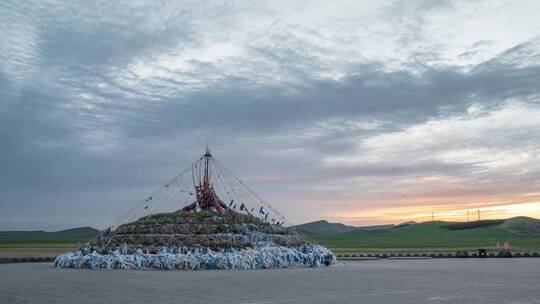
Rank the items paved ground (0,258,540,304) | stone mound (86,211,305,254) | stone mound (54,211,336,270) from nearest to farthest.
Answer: paved ground (0,258,540,304) → stone mound (54,211,336,270) → stone mound (86,211,305,254)

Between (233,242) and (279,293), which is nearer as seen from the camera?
(279,293)

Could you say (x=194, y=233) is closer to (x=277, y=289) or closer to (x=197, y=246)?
(x=197, y=246)

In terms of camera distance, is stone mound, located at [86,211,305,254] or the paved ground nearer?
the paved ground

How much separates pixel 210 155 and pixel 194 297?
39098mm

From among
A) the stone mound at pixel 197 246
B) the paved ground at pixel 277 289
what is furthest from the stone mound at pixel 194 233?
the paved ground at pixel 277 289

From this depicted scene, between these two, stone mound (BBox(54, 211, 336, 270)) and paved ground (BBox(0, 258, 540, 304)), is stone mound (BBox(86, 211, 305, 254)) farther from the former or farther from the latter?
paved ground (BBox(0, 258, 540, 304))

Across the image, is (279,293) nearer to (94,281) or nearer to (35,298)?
(35,298)

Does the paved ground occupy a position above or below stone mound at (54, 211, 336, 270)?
below

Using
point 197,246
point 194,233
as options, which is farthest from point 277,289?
point 194,233

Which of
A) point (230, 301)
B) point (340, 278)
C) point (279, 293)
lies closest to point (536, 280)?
point (340, 278)

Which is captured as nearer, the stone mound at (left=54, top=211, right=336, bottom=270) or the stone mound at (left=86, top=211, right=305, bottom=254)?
the stone mound at (left=54, top=211, right=336, bottom=270)

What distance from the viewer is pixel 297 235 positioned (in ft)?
207

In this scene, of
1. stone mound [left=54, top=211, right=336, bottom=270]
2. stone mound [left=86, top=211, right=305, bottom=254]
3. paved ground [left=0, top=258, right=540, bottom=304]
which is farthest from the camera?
stone mound [left=86, top=211, right=305, bottom=254]

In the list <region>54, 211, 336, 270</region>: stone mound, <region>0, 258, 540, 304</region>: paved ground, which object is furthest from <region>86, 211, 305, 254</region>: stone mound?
<region>0, 258, 540, 304</region>: paved ground
